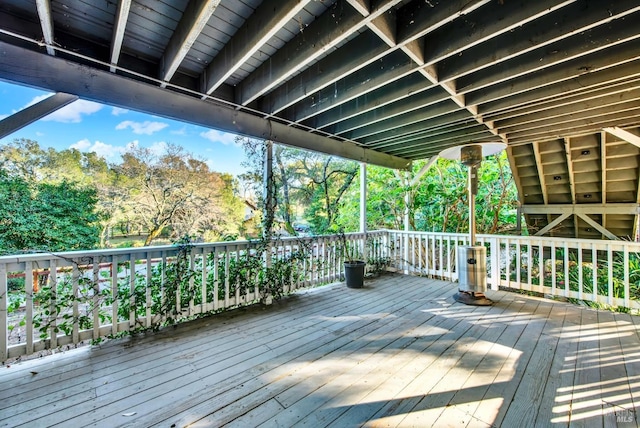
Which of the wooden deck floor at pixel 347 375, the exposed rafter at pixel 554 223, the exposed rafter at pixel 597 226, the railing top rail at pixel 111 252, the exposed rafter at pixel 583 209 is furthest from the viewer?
the exposed rafter at pixel 554 223

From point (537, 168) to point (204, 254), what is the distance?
638 cm

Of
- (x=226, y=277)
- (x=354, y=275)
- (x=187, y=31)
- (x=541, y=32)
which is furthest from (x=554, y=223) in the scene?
(x=187, y=31)

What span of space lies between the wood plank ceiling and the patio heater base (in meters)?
2.48

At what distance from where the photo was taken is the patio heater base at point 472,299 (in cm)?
356

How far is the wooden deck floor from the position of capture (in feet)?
5.11

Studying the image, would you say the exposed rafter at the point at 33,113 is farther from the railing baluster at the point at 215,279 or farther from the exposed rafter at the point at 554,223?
the exposed rafter at the point at 554,223

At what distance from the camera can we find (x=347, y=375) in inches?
77.2

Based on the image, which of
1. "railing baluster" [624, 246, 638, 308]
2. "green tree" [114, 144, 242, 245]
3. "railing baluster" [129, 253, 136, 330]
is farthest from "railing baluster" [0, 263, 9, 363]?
"railing baluster" [624, 246, 638, 308]

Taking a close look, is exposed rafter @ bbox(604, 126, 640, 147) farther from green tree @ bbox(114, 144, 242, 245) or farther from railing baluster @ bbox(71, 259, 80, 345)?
railing baluster @ bbox(71, 259, 80, 345)

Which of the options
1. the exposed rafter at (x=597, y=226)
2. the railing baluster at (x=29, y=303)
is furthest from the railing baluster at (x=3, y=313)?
the exposed rafter at (x=597, y=226)

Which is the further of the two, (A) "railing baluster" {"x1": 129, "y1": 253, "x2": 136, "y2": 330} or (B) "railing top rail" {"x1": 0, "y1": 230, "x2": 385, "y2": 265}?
(A) "railing baluster" {"x1": 129, "y1": 253, "x2": 136, "y2": 330}

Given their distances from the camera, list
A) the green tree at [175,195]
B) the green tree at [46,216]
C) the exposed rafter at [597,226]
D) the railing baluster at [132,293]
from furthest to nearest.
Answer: the exposed rafter at [597,226] → the green tree at [175,195] → the green tree at [46,216] → the railing baluster at [132,293]

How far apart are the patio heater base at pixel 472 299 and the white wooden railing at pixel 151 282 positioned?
3.15ft

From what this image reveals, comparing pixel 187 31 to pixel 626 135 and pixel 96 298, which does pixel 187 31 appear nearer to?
pixel 96 298
